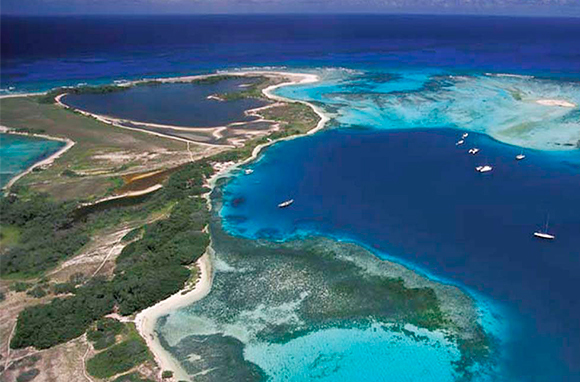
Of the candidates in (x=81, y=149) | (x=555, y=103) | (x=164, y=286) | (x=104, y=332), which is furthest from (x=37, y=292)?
(x=555, y=103)

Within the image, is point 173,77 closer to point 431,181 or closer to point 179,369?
point 431,181

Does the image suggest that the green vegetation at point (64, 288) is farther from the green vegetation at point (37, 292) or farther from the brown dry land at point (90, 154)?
the brown dry land at point (90, 154)

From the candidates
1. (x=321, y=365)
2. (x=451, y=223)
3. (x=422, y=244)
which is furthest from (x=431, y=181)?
(x=321, y=365)

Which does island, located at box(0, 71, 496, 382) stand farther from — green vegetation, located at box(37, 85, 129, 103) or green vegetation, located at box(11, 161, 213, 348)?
green vegetation, located at box(37, 85, 129, 103)

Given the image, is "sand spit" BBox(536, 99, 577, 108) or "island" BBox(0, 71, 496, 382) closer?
"island" BBox(0, 71, 496, 382)

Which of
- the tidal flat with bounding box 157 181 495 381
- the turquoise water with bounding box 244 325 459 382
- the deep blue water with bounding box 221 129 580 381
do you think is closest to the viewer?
the turquoise water with bounding box 244 325 459 382

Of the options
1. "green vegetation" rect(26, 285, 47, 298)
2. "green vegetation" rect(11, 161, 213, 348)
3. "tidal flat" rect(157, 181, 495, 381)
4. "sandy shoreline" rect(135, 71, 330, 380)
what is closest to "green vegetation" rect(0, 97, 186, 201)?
"green vegetation" rect(11, 161, 213, 348)
